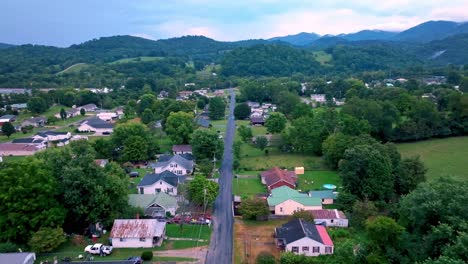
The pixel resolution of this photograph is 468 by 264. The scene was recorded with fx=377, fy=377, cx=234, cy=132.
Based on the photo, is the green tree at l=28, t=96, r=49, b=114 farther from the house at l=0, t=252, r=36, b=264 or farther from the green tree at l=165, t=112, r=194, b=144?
the house at l=0, t=252, r=36, b=264

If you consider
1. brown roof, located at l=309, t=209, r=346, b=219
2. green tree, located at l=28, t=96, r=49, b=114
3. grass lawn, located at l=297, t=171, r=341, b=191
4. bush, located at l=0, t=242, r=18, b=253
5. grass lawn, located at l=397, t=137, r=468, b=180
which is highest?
green tree, located at l=28, t=96, r=49, b=114

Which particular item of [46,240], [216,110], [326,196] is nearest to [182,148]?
[326,196]

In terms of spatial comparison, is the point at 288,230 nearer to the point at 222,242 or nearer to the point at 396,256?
the point at 222,242

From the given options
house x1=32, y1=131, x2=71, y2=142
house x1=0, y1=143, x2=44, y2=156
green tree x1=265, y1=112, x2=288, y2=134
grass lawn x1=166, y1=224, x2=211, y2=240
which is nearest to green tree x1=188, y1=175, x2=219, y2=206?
grass lawn x1=166, y1=224, x2=211, y2=240

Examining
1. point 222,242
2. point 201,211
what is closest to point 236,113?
point 201,211

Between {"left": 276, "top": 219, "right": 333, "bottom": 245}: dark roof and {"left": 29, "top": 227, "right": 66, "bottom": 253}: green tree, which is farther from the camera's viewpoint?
{"left": 276, "top": 219, "right": 333, "bottom": 245}: dark roof

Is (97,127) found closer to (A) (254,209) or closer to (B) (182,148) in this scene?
(B) (182,148)
